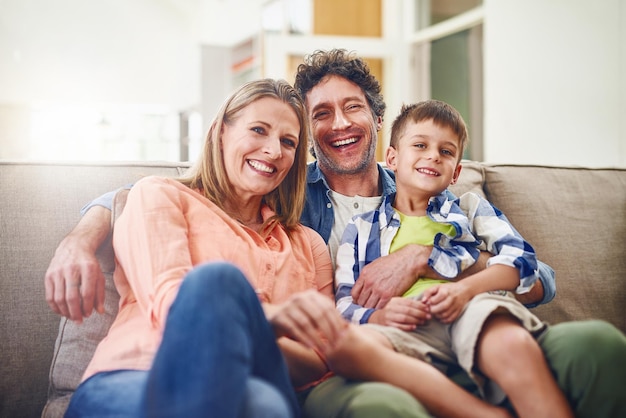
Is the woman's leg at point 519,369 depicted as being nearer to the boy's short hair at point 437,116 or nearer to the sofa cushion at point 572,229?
the boy's short hair at point 437,116

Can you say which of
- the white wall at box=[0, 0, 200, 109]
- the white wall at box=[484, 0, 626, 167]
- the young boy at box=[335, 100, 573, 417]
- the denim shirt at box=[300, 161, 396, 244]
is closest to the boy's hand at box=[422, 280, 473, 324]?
the young boy at box=[335, 100, 573, 417]

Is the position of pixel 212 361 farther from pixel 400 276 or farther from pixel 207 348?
pixel 400 276

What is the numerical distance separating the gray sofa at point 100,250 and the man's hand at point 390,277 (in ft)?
1.35

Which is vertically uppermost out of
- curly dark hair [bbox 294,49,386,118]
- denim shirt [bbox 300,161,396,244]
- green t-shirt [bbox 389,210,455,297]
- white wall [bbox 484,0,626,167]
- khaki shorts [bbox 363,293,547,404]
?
white wall [bbox 484,0,626,167]

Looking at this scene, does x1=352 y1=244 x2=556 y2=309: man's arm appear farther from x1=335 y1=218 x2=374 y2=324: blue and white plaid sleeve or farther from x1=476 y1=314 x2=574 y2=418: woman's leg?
x1=476 y1=314 x2=574 y2=418: woman's leg

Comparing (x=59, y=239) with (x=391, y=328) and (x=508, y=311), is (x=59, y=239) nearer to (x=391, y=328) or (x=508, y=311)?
(x=391, y=328)

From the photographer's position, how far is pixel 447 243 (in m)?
1.10

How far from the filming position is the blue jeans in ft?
2.12

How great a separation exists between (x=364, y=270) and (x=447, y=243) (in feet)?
0.52

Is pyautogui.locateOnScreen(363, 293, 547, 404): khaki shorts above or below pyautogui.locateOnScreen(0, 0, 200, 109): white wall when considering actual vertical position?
below

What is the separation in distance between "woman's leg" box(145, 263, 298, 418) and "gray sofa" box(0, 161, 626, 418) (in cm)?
30

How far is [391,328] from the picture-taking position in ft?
3.15

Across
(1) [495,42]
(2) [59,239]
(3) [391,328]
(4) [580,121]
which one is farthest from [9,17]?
(3) [391,328]

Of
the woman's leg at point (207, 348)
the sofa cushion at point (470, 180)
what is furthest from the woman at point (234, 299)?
the sofa cushion at point (470, 180)
